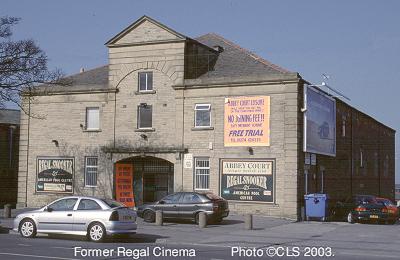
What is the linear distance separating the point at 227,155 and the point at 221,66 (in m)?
5.97

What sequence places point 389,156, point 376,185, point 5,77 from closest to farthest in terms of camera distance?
point 5,77
point 376,185
point 389,156

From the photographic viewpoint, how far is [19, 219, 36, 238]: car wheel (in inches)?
770

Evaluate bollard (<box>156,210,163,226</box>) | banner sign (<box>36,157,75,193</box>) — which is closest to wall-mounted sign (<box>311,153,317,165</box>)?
bollard (<box>156,210,163,226</box>)

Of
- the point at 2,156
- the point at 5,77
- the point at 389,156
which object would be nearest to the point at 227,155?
the point at 5,77

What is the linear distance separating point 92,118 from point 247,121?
389 inches

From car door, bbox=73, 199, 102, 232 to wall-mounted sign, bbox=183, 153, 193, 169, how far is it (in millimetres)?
12363

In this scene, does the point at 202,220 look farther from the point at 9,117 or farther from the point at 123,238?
the point at 9,117

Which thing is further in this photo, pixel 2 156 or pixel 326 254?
pixel 2 156

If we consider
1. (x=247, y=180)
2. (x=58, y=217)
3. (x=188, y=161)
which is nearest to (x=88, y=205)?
(x=58, y=217)

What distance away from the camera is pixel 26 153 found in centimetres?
3556

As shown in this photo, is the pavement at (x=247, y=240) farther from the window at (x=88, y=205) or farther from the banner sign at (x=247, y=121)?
the banner sign at (x=247, y=121)

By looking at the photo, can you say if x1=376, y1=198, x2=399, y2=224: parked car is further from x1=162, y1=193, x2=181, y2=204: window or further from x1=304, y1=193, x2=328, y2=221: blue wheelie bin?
x1=162, y1=193, x2=181, y2=204: window

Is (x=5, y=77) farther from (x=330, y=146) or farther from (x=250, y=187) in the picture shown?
(x=330, y=146)

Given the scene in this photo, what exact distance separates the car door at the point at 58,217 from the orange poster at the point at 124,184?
44.2ft
